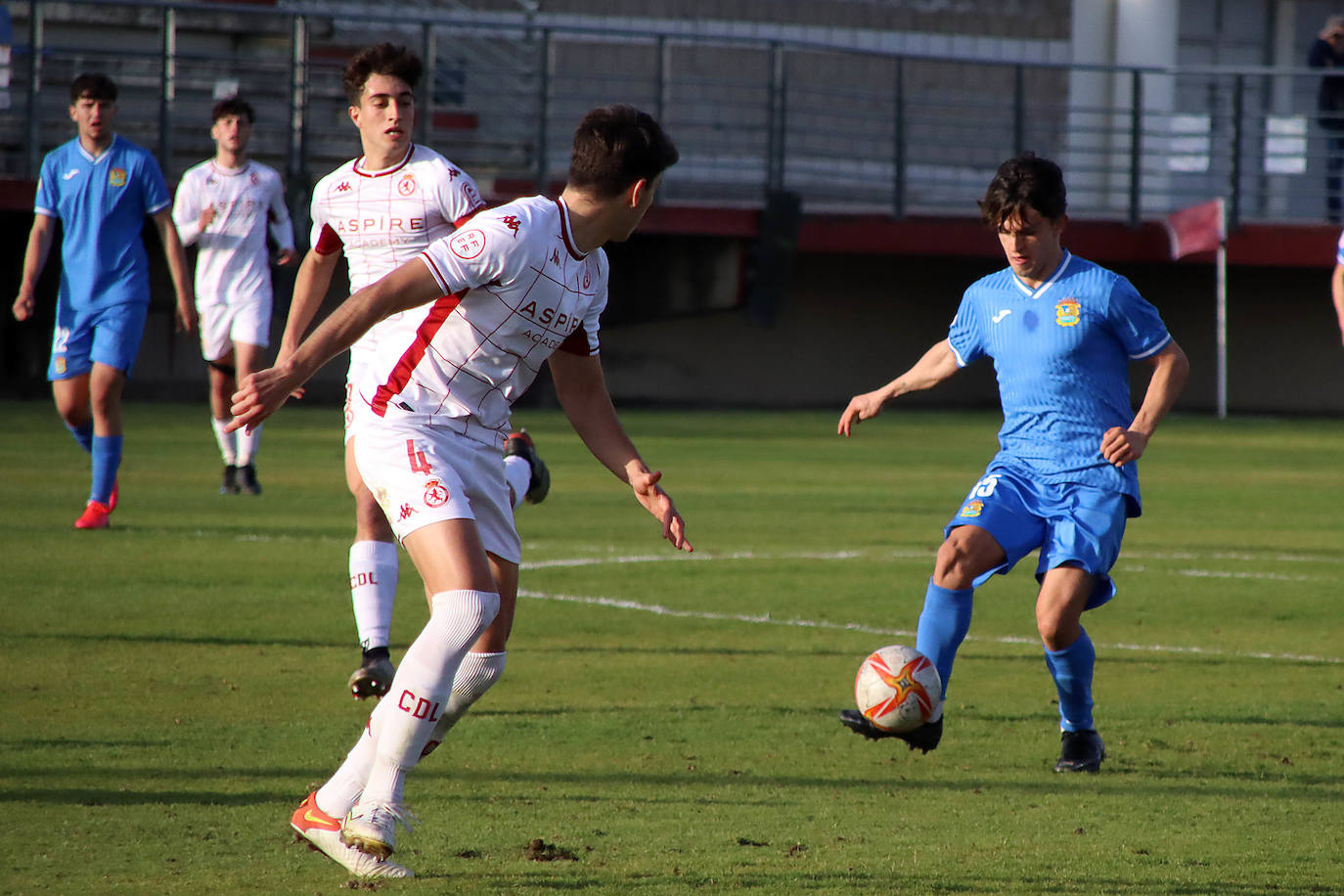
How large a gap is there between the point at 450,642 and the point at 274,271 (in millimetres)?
19186

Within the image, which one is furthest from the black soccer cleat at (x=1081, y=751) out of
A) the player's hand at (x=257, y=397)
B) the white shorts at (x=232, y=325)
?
the white shorts at (x=232, y=325)

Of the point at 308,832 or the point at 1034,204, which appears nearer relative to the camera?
the point at 308,832

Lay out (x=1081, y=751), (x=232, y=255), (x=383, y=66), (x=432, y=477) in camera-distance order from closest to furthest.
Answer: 1. (x=432, y=477)
2. (x=1081, y=751)
3. (x=383, y=66)
4. (x=232, y=255)

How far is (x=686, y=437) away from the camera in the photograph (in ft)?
64.4

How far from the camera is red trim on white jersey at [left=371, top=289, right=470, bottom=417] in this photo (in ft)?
15.3

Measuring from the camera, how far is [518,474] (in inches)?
285

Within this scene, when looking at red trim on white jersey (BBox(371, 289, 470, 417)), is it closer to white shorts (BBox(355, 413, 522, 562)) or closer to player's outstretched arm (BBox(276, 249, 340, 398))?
white shorts (BBox(355, 413, 522, 562))

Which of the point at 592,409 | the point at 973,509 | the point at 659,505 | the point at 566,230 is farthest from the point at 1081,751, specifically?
the point at 566,230

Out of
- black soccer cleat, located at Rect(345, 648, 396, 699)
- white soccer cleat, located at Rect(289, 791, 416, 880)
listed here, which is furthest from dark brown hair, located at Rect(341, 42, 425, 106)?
white soccer cleat, located at Rect(289, 791, 416, 880)

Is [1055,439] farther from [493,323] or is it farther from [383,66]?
[383,66]

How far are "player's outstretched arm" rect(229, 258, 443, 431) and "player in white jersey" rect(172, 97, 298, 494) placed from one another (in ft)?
28.7

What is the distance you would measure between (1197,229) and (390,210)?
2017cm

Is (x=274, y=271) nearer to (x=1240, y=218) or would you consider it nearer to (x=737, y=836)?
(x=1240, y=218)

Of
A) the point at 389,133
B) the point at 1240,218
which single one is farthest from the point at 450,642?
the point at 1240,218
